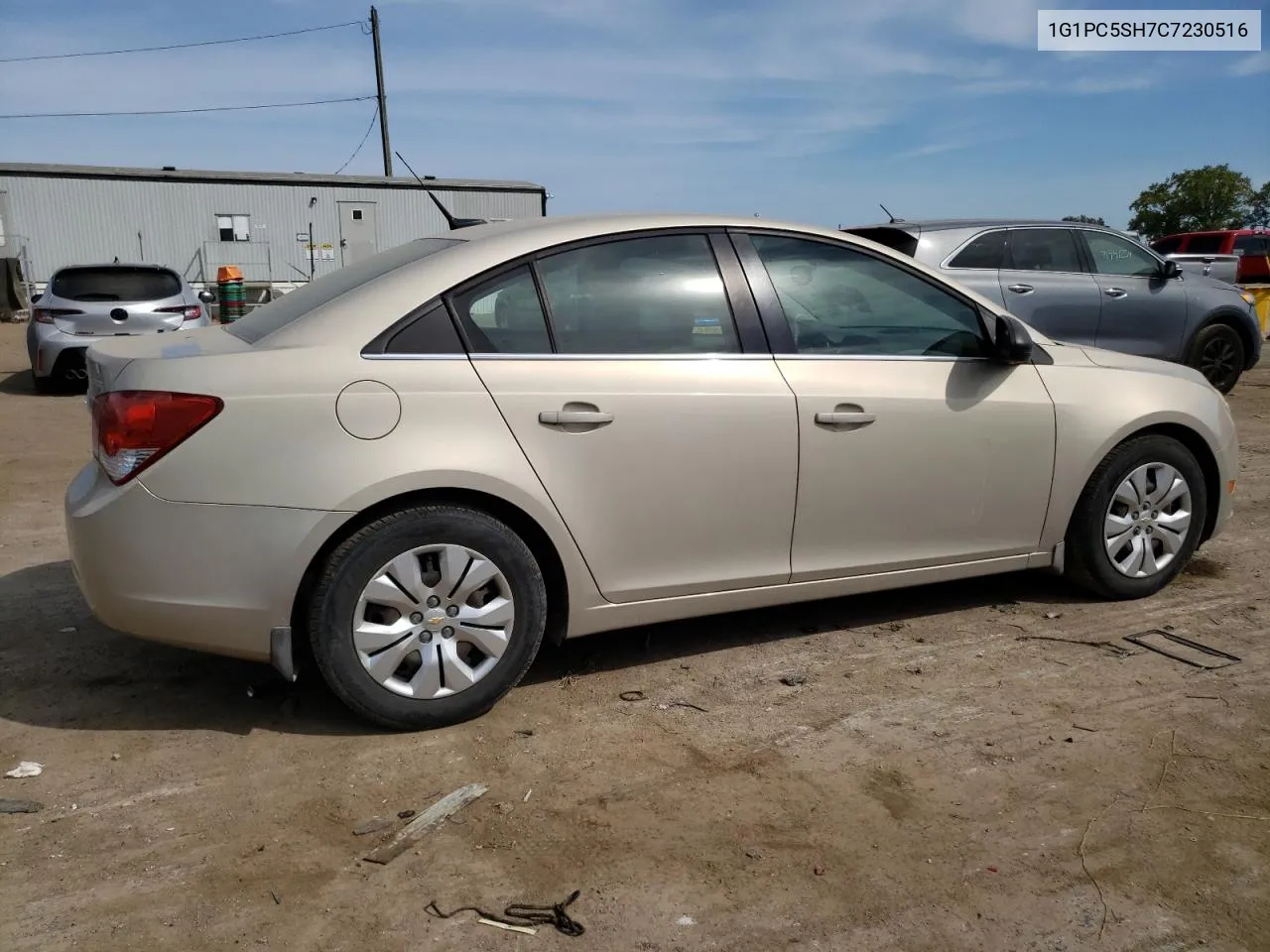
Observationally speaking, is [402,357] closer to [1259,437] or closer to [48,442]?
[48,442]

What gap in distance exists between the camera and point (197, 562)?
3.19 m

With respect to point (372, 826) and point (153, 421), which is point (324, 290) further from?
point (372, 826)

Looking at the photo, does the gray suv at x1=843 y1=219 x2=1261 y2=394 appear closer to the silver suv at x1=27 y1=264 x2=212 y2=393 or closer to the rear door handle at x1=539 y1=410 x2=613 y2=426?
the rear door handle at x1=539 y1=410 x2=613 y2=426

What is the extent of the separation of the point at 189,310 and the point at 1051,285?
8462mm

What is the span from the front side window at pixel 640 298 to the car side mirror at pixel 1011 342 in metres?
1.09

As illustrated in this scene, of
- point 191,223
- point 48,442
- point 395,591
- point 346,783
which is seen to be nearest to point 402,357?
point 395,591

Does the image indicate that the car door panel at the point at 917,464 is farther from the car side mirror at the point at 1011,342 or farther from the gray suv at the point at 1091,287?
the gray suv at the point at 1091,287

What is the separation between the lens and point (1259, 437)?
903 cm

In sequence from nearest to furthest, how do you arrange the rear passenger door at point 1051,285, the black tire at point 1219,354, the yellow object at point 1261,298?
the rear passenger door at point 1051,285 < the black tire at point 1219,354 < the yellow object at point 1261,298

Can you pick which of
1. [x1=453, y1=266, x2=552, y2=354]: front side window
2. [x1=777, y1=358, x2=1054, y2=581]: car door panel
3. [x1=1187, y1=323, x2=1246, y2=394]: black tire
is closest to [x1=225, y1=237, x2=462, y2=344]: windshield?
[x1=453, y1=266, x2=552, y2=354]: front side window

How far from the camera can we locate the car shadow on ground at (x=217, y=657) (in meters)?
3.59

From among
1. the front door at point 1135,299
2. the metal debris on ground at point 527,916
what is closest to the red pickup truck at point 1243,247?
the front door at point 1135,299

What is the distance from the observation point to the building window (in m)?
30.5

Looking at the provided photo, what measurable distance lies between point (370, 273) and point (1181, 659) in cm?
324
